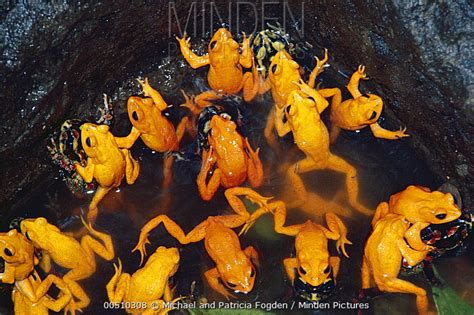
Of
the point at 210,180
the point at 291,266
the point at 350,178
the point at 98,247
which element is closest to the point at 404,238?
the point at 350,178

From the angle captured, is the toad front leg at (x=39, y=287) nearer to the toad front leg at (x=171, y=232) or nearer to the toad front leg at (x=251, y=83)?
the toad front leg at (x=171, y=232)

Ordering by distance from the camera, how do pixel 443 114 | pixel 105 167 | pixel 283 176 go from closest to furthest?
pixel 443 114, pixel 105 167, pixel 283 176

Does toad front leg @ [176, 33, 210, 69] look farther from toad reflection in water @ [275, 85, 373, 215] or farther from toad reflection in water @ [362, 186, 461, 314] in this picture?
toad reflection in water @ [362, 186, 461, 314]

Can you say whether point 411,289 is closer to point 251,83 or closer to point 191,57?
point 251,83

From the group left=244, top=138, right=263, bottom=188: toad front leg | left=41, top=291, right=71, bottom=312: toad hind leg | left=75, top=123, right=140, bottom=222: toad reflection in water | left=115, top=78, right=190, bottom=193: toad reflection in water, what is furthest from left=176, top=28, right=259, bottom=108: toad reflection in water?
left=41, top=291, right=71, bottom=312: toad hind leg

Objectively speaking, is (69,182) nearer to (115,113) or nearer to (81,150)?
(81,150)

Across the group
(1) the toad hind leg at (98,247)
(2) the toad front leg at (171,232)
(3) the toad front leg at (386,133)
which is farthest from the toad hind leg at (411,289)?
(1) the toad hind leg at (98,247)

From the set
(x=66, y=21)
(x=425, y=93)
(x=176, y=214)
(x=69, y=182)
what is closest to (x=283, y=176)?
(x=176, y=214)
